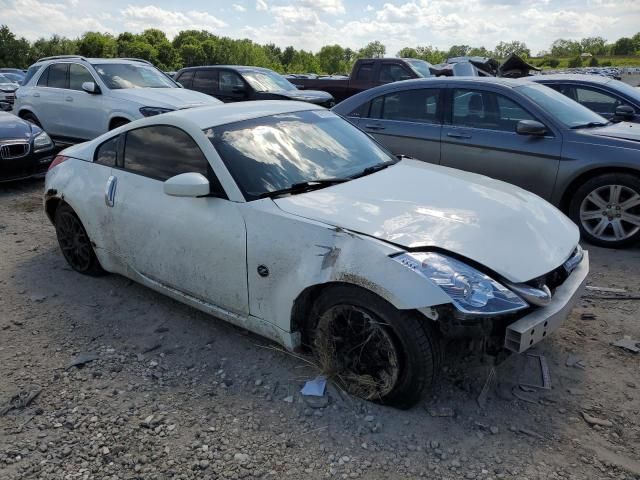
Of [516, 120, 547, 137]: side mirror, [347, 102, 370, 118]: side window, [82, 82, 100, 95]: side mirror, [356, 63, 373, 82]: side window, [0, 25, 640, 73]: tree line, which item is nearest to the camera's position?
[516, 120, 547, 137]: side mirror

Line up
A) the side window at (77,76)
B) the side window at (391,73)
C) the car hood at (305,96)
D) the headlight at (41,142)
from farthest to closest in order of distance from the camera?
the side window at (391,73), the car hood at (305,96), the side window at (77,76), the headlight at (41,142)

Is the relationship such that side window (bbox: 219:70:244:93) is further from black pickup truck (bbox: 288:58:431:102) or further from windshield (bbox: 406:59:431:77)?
windshield (bbox: 406:59:431:77)

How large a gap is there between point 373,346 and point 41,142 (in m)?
7.28

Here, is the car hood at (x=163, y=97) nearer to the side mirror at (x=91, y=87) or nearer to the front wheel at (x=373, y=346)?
the side mirror at (x=91, y=87)

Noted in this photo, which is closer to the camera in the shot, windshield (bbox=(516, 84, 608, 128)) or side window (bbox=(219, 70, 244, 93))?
windshield (bbox=(516, 84, 608, 128))

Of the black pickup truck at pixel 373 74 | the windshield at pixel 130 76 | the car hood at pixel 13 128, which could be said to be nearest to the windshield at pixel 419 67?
the black pickup truck at pixel 373 74

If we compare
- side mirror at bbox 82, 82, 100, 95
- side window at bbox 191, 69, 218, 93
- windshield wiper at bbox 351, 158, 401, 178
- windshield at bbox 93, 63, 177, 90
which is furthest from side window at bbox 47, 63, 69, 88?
windshield wiper at bbox 351, 158, 401, 178

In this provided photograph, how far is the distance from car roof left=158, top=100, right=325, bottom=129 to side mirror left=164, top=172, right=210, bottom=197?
481 millimetres

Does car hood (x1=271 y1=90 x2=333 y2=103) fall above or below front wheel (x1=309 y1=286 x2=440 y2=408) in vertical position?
above

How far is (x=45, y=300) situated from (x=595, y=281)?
4561 millimetres

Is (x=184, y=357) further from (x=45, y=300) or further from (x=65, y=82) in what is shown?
(x=65, y=82)

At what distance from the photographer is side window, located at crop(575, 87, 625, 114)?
7.32 m

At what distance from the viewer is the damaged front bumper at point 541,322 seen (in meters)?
2.59

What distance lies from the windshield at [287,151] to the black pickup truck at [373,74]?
933 centimetres
